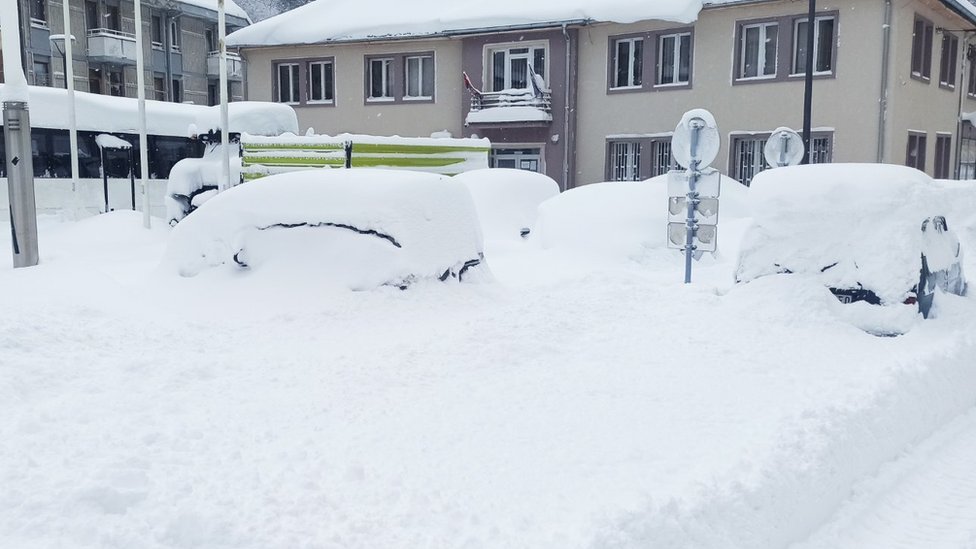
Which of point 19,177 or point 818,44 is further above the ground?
point 818,44

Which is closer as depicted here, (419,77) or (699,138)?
(699,138)

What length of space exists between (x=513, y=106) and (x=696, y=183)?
48.3 ft

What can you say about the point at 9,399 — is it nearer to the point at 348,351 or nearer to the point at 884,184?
the point at 348,351

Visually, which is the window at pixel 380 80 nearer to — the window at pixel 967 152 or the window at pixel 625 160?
the window at pixel 625 160

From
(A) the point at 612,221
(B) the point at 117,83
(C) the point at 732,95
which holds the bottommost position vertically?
(A) the point at 612,221

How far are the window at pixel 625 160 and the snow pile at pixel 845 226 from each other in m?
15.5

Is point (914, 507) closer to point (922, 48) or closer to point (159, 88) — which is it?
point (922, 48)

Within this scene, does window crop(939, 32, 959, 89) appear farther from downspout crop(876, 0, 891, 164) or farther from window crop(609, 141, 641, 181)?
window crop(609, 141, 641, 181)

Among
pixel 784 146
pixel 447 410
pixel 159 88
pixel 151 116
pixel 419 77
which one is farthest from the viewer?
pixel 159 88

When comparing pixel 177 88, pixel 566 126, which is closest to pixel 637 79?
pixel 566 126

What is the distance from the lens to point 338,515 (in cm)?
337

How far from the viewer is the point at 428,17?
2522cm

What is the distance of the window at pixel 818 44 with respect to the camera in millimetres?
20344

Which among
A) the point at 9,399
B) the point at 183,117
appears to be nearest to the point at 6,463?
the point at 9,399
